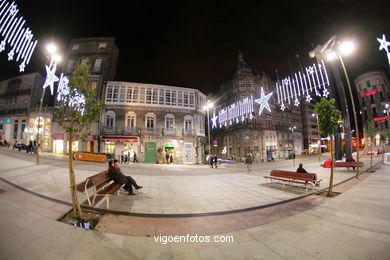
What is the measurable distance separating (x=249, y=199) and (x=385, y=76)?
5894 centimetres

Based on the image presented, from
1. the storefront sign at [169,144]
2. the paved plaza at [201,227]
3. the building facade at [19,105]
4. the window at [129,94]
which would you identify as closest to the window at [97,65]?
the window at [129,94]

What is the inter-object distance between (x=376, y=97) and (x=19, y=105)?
81202 millimetres

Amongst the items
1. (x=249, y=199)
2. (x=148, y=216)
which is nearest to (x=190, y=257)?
A: (x=148, y=216)

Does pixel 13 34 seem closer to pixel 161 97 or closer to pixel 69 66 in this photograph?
pixel 161 97

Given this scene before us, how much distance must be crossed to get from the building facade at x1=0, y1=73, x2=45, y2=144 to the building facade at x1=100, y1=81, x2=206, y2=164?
1833 cm

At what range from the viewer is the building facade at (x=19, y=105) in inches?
1160

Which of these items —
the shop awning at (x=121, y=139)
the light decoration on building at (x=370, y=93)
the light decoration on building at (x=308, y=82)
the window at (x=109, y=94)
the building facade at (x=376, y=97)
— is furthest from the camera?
the light decoration on building at (x=370, y=93)

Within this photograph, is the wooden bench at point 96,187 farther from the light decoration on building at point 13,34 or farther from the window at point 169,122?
the window at point 169,122

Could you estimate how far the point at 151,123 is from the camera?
24.2m

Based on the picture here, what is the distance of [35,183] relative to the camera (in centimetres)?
685

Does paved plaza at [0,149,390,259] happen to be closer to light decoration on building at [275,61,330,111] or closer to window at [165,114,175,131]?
light decoration on building at [275,61,330,111]

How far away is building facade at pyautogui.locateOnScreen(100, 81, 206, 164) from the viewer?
23.0 m

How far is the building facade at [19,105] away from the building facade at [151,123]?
18325mm

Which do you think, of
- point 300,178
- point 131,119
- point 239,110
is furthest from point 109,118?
point 300,178
